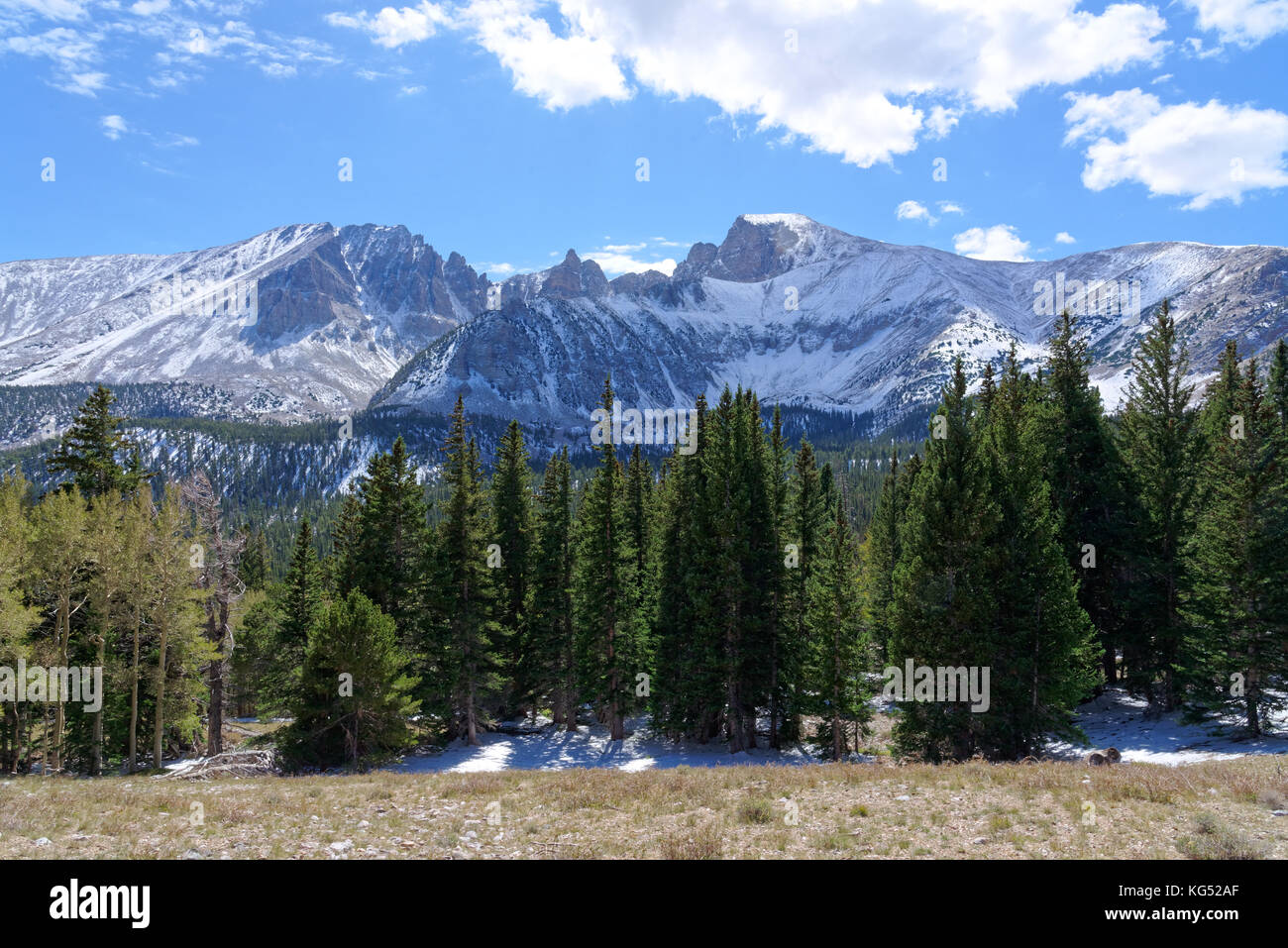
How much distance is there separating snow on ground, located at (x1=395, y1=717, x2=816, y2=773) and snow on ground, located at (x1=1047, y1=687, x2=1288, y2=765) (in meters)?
11.6

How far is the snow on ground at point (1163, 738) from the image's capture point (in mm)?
21844

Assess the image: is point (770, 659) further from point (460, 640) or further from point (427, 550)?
point (427, 550)

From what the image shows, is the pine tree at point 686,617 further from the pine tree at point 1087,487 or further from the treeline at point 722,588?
the pine tree at point 1087,487

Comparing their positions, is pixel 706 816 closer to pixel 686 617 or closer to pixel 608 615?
pixel 686 617

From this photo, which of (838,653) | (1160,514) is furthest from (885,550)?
(838,653)

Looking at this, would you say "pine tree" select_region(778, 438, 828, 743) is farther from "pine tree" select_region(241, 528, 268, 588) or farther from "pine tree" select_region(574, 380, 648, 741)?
"pine tree" select_region(241, 528, 268, 588)

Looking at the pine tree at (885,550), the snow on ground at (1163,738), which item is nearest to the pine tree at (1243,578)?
the snow on ground at (1163,738)

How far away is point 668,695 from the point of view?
32844mm

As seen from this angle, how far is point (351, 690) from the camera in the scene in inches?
1112

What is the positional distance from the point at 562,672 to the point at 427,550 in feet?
34.5

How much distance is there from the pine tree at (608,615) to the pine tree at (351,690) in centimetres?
969

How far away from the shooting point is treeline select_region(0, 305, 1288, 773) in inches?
945

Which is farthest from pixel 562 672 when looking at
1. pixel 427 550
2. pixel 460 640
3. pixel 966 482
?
pixel 966 482
